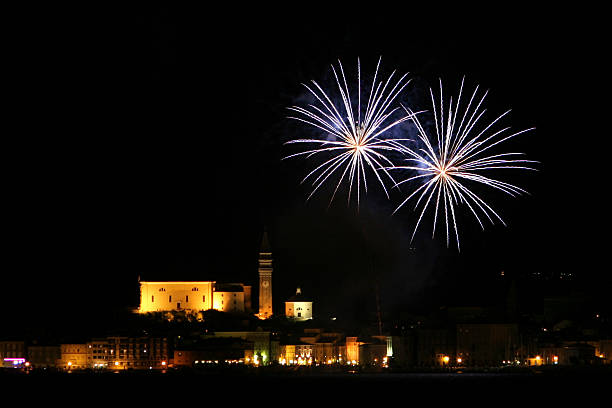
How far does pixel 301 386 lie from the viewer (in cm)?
8550

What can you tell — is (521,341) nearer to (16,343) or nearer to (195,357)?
(195,357)

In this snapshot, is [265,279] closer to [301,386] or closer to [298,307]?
[298,307]

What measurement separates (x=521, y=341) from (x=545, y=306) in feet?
68.8

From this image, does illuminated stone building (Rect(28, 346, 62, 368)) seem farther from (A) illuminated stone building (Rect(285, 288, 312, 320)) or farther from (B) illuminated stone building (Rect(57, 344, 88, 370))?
(A) illuminated stone building (Rect(285, 288, 312, 320))

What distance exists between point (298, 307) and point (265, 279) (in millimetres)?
4156

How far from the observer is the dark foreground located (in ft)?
241

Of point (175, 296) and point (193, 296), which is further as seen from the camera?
point (193, 296)

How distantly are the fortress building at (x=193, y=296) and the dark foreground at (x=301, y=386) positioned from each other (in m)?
13.0

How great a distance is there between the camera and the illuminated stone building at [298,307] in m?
123

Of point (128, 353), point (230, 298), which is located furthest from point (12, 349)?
point (230, 298)

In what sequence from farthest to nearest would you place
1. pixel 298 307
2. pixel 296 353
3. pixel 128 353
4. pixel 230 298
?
pixel 298 307
pixel 230 298
pixel 296 353
pixel 128 353

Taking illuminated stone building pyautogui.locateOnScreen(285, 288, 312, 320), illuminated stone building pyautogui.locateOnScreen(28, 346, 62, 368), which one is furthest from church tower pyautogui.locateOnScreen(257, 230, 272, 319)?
illuminated stone building pyautogui.locateOnScreen(28, 346, 62, 368)

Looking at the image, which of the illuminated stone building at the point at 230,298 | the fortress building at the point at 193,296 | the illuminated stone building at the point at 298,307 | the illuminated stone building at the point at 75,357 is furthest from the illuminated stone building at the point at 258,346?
the illuminated stone building at the point at 298,307

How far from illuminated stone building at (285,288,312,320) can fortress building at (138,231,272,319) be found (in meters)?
5.80
